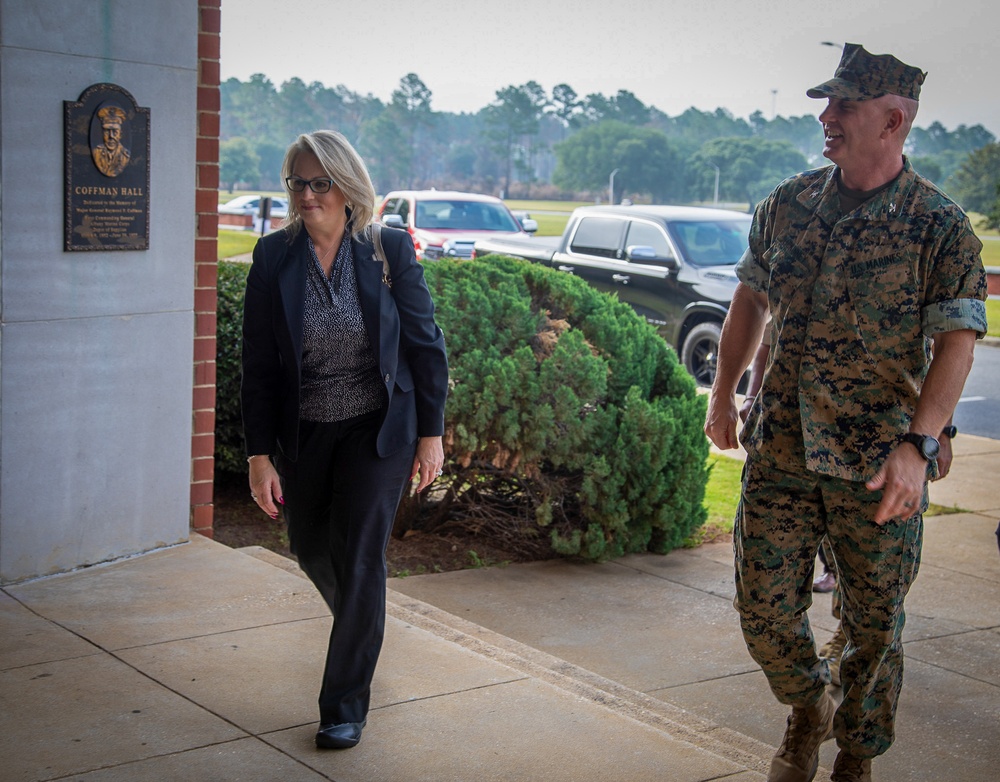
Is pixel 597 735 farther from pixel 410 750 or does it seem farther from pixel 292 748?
pixel 292 748

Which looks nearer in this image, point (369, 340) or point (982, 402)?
point (369, 340)

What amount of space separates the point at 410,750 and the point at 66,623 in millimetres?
1683

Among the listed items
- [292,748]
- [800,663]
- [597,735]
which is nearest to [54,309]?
[292,748]

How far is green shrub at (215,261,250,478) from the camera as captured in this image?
684 cm

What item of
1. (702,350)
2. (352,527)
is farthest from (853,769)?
(702,350)

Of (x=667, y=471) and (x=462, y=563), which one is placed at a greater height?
(x=667, y=471)

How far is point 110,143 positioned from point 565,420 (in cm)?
262

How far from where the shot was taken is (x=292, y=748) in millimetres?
3510

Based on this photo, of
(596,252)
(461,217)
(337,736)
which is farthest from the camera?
(461,217)

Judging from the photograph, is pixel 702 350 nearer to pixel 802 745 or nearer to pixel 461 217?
pixel 461 217

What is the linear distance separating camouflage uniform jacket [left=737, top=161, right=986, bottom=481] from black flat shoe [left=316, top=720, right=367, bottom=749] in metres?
1.46

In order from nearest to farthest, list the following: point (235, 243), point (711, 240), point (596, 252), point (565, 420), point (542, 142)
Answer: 1. point (565, 420)
2. point (711, 240)
3. point (596, 252)
4. point (235, 243)
5. point (542, 142)

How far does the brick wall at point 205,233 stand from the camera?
18.4ft

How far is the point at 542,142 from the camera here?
72.1 metres
